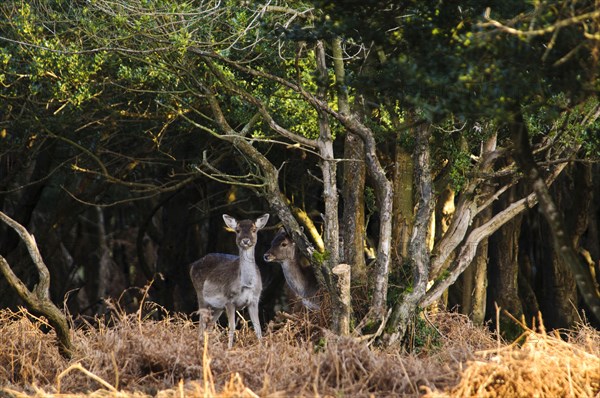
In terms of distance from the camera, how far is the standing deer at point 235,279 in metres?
17.9

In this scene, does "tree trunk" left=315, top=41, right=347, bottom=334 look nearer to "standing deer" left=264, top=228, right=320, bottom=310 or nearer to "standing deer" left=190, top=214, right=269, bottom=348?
"standing deer" left=190, top=214, right=269, bottom=348

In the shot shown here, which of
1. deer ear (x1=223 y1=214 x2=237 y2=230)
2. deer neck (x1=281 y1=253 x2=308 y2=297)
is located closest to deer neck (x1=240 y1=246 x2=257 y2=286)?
deer ear (x1=223 y1=214 x2=237 y2=230)

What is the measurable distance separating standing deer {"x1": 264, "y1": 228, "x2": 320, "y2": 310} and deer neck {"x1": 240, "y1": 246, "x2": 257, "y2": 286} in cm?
102

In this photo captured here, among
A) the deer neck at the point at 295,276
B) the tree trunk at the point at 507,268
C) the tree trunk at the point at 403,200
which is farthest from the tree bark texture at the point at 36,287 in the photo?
the tree trunk at the point at 507,268

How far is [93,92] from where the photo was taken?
17953 mm

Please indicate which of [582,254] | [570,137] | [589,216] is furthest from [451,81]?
[589,216]

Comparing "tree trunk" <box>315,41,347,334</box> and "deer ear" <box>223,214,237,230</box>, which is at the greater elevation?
"tree trunk" <box>315,41,347,334</box>

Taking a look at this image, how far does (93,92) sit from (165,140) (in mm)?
3550

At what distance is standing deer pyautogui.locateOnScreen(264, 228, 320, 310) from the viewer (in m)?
18.8

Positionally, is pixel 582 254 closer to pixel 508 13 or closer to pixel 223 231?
pixel 223 231

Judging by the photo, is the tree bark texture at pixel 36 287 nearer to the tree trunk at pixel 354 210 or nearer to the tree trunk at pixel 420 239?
the tree trunk at pixel 420 239

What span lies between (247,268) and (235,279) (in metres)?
0.27

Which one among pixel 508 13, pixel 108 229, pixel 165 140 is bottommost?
pixel 108 229

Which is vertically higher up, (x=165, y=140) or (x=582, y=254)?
(x=165, y=140)
